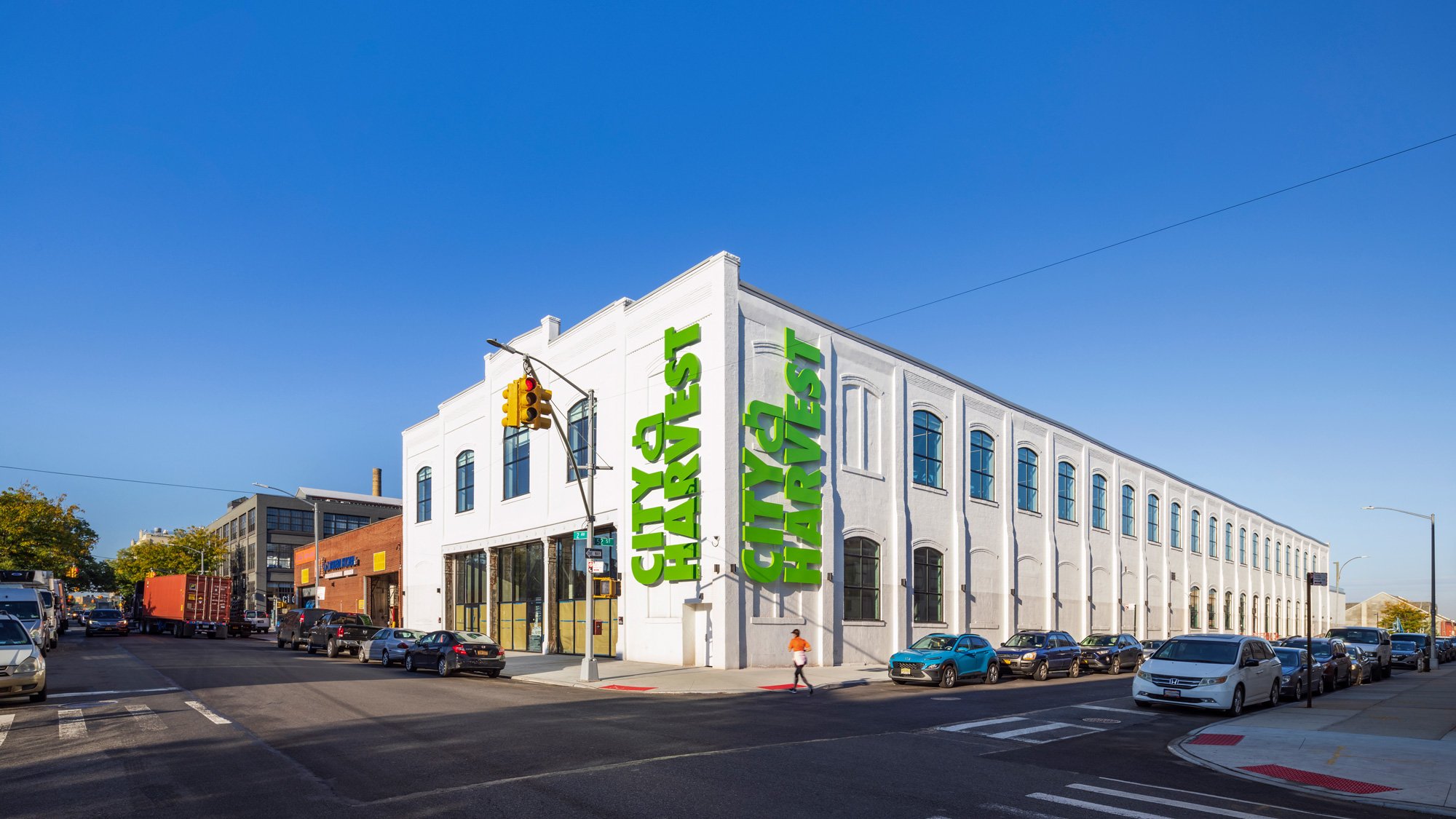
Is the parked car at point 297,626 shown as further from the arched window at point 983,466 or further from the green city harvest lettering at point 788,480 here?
the arched window at point 983,466

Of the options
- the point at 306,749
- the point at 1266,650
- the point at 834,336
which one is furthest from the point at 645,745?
the point at 834,336

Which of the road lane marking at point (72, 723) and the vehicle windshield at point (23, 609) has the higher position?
the road lane marking at point (72, 723)

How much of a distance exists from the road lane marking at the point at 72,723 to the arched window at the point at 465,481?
3007cm

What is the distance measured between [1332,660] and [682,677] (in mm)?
17645

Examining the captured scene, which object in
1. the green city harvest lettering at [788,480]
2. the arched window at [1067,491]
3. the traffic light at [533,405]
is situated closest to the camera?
the traffic light at [533,405]

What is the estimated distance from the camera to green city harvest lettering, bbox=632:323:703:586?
29.9 metres

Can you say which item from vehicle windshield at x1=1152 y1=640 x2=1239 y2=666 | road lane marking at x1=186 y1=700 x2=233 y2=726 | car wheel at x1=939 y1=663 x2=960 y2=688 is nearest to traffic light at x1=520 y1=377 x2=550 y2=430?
road lane marking at x1=186 y1=700 x2=233 y2=726

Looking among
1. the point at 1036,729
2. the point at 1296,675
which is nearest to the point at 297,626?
the point at 1036,729

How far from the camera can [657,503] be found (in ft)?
105

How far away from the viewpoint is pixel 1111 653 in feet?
107

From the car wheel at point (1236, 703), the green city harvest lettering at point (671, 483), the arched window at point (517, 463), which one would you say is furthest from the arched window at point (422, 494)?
the car wheel at point (1236, 703)

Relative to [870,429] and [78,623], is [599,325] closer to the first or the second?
[870,429]

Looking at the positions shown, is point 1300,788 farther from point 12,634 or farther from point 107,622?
point 107,622

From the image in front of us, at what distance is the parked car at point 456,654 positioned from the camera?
89.6 ft
